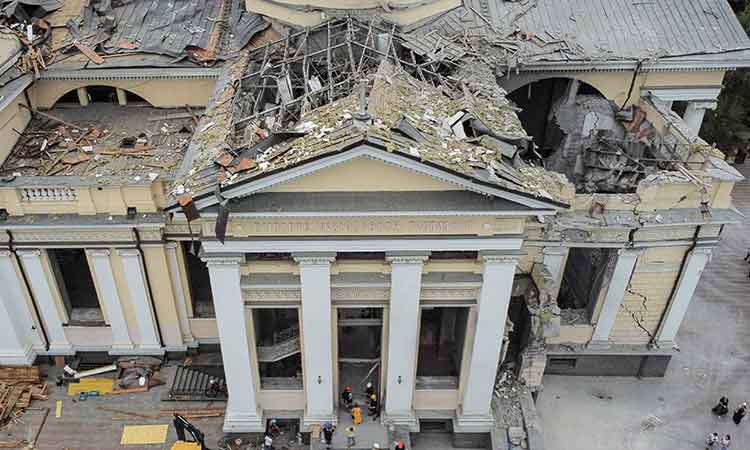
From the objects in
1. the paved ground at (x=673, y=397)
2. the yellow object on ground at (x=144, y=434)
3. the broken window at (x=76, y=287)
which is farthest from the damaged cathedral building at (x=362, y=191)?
the yellow object on ground at (x=144, y=434)

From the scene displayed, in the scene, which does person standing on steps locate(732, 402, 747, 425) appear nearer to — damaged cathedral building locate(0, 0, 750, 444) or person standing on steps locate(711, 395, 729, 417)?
person standing on steps locate(711, 395, 729, 417)

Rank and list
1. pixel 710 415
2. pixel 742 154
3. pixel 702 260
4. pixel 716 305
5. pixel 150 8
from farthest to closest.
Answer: pixel 742 154
pixel 716 305
pixel 150 8
pixel 710 415
pixel 702 260

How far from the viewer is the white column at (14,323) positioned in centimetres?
2700

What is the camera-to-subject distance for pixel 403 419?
26.5 m

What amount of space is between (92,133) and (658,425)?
2827 cm

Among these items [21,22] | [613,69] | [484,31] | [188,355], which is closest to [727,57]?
[613,69]

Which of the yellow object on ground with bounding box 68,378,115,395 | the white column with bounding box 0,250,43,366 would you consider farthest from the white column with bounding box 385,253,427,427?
the white column with bounding box 0,250,43,366

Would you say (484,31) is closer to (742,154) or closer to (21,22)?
(21,22)

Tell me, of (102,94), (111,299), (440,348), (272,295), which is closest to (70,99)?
Result: (102,94)

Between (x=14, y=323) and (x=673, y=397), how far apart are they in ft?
96.3

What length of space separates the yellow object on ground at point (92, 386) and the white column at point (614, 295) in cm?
2178

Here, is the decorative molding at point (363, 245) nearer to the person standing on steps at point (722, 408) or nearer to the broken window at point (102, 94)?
the broken window at point (102, 94)

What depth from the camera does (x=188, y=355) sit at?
3006 centimetres

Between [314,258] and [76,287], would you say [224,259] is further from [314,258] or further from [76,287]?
[76,287]
